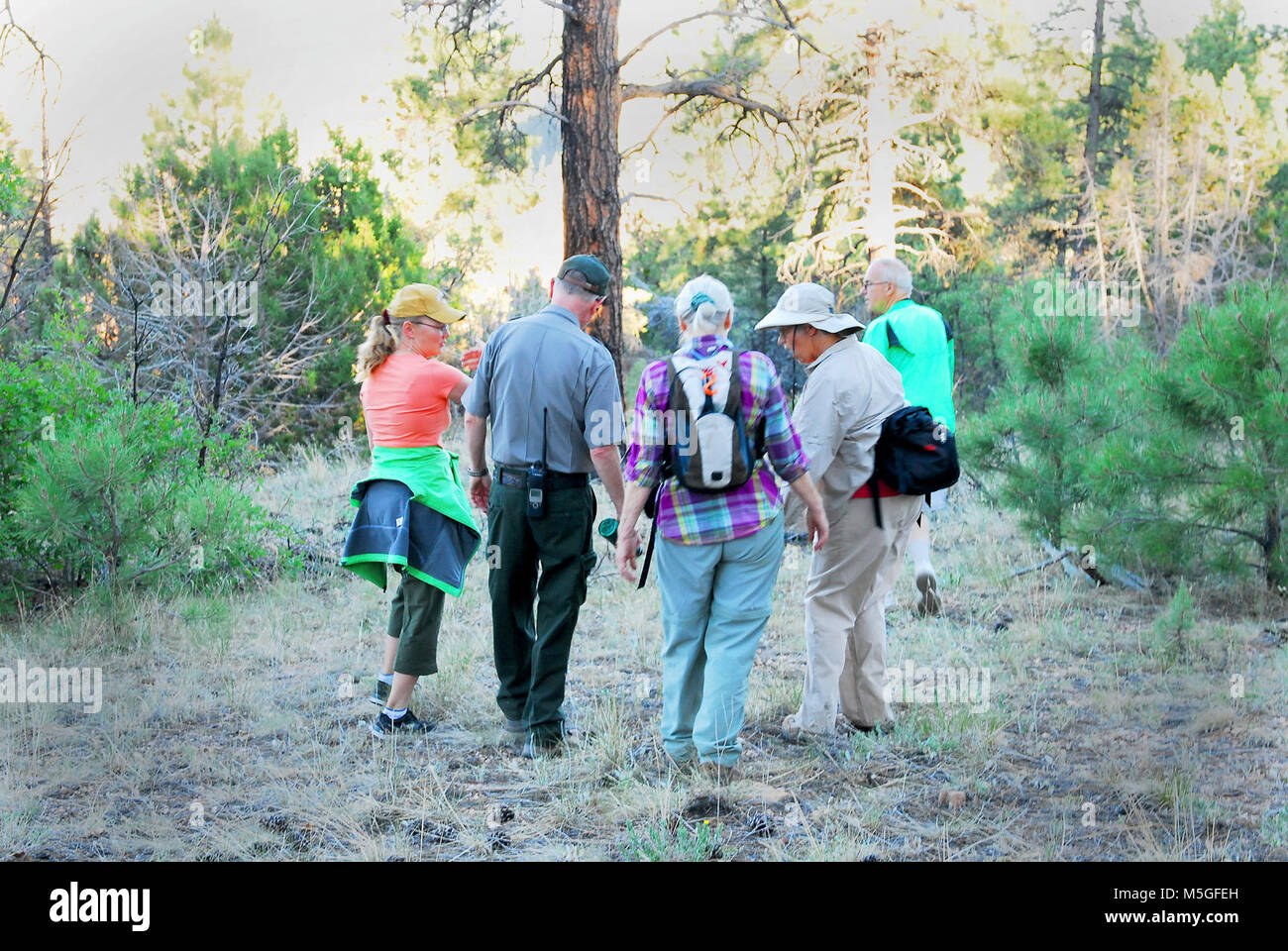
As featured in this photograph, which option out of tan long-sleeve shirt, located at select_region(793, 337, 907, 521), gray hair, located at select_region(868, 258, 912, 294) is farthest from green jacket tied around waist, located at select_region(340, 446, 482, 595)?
gray hair, located at select_region(868, 258, 912, 294)

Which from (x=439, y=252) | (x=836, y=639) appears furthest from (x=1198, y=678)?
(x=439, y=252)

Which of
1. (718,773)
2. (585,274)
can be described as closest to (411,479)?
(585,274)

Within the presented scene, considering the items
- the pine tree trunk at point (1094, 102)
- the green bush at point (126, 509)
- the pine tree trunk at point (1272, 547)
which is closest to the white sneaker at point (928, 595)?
the pine tree trunk at point (1272, 547)

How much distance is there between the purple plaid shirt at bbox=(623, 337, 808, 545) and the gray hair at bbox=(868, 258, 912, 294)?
6.06 ft

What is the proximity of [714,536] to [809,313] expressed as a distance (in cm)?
97

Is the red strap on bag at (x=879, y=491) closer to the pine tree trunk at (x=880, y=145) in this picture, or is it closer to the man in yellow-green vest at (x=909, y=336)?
the man in yellow-green vest at (x=909, y=336)

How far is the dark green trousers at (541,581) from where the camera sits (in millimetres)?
4375

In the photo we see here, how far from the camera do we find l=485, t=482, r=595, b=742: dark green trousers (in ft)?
14.4

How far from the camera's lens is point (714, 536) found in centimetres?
407

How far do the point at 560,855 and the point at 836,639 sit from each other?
151 centimetres

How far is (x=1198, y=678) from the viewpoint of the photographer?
5.64 meters

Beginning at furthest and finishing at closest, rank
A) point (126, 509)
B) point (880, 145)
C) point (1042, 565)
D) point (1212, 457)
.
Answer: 1. point (880, 145)
2. point (1042, 565)
3. point (1212, 457)
4. point (126, 509)

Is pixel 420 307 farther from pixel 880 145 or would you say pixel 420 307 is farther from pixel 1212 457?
pixel 880 145

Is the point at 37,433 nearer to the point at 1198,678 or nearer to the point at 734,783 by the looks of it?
the point at 734,783
